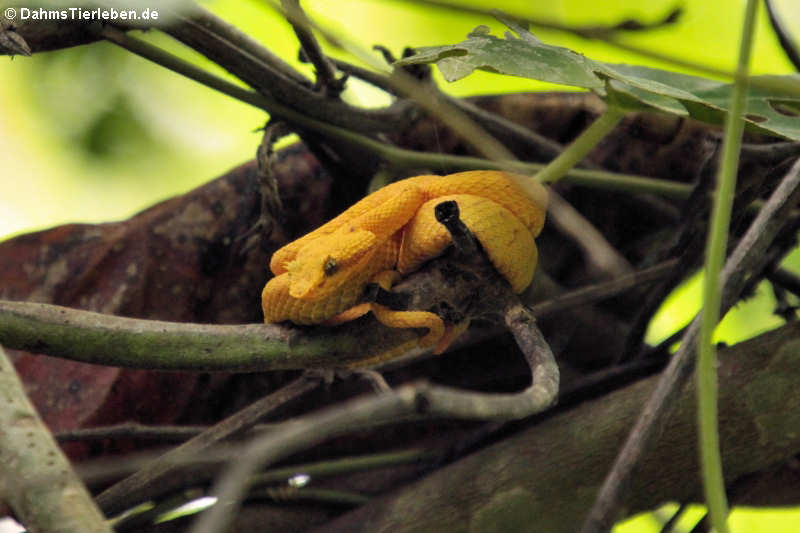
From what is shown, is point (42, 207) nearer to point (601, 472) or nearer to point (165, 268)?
point (165, 268)

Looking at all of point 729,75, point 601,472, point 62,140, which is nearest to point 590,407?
point 601,472

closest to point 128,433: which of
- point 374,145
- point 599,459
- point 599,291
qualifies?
point 374,145

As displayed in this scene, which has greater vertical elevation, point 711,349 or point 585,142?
point 585,142

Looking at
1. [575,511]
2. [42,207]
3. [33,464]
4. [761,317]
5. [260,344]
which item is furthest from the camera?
[42,207]

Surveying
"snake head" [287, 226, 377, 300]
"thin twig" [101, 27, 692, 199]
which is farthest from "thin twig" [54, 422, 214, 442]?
"thin twig" [101, 27, 692, 199]

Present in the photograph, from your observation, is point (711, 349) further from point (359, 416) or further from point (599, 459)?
point (599, 459)

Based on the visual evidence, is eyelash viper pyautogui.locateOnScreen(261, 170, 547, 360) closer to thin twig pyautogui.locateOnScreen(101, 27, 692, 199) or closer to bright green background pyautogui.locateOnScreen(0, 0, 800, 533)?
thin twig pyautogui.locateOnScreen(101, 27, 692, 199)

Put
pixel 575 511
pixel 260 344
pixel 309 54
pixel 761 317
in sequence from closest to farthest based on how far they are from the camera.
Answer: pixel 260 344 < pixel 575 511 < pixel 309 54 < pixel 761 317

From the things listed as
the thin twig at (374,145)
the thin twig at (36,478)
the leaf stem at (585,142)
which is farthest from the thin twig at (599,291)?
the thin twig at (36,478)
